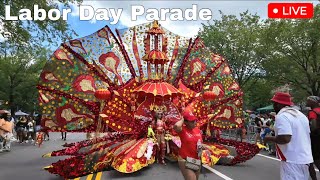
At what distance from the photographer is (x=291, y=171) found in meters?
4.56

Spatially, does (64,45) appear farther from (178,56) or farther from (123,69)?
(178,56)

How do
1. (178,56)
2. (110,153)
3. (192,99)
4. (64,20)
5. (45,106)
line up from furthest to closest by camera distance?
(64,20) < (178,56) < (192,99) < (45,106) < (110,153)

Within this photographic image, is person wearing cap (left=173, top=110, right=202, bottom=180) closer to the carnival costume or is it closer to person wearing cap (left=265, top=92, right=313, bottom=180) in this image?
person wearing cap (left=265, top=92, right=313, bottom=180)

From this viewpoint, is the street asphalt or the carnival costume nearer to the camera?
the street asphalt

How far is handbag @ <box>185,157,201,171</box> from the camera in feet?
20.2

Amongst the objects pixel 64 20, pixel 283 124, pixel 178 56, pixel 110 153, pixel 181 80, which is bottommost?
pixel 110 153

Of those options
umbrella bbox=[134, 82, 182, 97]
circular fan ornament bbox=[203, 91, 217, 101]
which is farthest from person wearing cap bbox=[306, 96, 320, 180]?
circular fan ornament bbox=[203, 91, 217, 101]

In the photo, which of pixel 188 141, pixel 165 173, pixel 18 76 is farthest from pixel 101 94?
pixel 18 76

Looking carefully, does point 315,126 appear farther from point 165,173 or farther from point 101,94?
point 101,94

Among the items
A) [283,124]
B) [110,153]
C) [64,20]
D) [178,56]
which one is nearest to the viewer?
[283,124]

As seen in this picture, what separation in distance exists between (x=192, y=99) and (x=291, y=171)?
26.2ft

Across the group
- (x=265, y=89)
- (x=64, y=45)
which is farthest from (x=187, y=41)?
(x=265, y=89)

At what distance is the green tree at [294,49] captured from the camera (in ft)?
85.9

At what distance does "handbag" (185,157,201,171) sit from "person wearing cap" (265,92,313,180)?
170 cm
